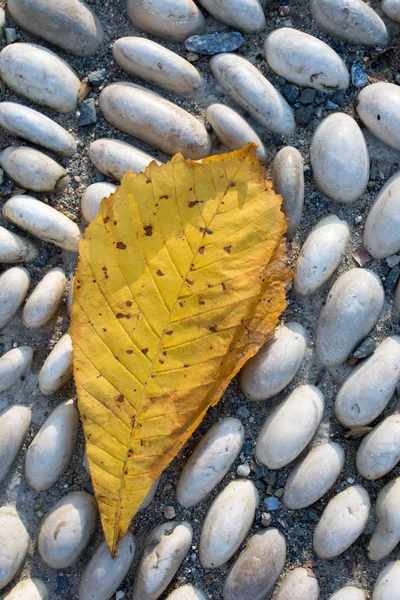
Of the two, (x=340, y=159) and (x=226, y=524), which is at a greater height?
(x=340, y=159)

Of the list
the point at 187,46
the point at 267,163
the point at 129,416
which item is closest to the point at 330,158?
the point at 267,163

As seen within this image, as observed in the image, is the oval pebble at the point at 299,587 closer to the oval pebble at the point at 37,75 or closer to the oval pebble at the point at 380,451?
the oval pebble at the point at 380,451

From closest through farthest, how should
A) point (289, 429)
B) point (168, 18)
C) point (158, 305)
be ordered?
point (158, 305), point (289, 429), point (168, 18)

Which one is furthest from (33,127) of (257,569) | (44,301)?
(257,569)

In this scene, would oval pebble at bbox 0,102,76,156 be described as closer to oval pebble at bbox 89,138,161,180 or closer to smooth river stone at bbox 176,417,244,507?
oval pebble at bbox 89,138,161,180

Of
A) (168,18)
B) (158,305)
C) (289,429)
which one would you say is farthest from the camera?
(168,18)

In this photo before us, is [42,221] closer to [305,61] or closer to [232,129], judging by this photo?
[232,129]

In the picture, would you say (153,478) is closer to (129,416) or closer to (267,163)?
(129,416)
